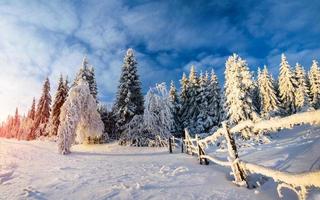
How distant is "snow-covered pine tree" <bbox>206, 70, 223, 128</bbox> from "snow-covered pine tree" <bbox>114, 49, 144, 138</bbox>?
1589 centimetres

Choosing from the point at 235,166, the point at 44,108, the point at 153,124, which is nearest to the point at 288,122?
the point at 235,166

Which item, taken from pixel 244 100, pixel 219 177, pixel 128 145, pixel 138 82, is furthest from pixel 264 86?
pixel 219 177

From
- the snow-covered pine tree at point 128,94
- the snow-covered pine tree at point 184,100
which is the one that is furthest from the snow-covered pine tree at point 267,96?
the snow-covered pine tree at point 128,94

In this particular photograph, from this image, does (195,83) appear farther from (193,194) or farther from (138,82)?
(193,194)

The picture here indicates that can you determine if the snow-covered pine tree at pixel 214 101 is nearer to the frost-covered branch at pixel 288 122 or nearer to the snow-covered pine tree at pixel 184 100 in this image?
the snow-covered pine tree at pixel 184 100

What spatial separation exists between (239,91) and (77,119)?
21806mm

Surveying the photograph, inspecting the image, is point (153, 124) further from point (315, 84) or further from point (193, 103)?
point (315, 84)

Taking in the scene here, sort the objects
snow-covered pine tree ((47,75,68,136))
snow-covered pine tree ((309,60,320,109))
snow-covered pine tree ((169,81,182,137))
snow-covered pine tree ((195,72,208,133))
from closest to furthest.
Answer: snow-covered pine tree ((47,75,68,136)), snow-covered pine tree ((195,72,208,133)), snow-covered pine tree ((169,81,182,137)), snow-covered pine tree ((309,60,320,109))

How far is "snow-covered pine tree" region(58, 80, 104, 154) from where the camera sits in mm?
15865

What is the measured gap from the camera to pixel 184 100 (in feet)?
147

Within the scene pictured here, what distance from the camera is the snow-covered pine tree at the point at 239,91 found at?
3262 centimetres

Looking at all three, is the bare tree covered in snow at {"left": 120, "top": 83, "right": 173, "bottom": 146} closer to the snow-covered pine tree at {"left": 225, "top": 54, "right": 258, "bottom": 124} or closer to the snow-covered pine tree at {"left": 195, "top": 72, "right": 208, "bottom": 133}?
the snow-covered pine tree at {"left": 225, "top": 54, "right": 258, "bottom": 124}

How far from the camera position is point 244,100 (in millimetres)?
33031

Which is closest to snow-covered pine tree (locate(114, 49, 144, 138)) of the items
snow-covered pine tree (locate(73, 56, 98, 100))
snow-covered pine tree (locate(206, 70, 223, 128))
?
snow-covered pine tree (locate(73, 56, 98, 100))
